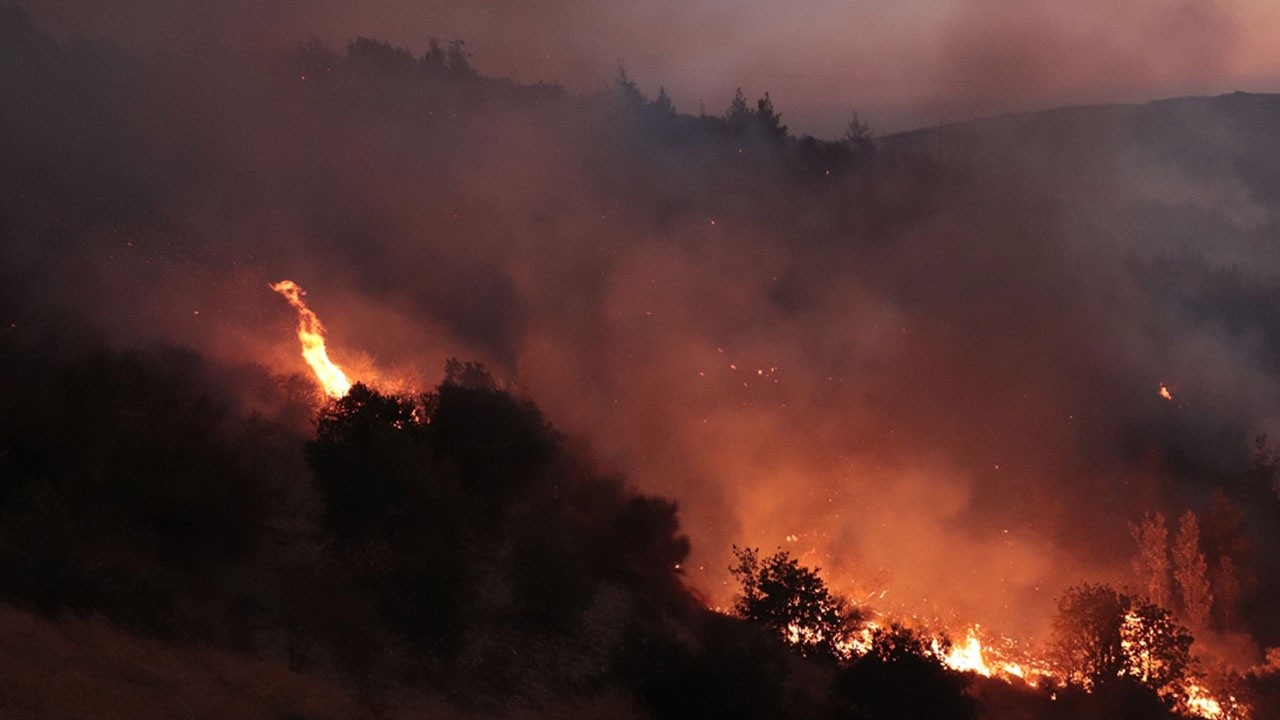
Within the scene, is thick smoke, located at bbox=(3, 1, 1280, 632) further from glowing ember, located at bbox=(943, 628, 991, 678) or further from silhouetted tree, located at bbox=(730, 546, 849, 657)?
silhouetted tree, located at bbox=(730, 546, 849, 657)

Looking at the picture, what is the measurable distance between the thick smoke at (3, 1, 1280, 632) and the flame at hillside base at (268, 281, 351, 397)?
84 cm

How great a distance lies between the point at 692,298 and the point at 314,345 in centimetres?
2779

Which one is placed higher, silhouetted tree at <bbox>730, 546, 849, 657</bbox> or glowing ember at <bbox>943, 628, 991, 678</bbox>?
glowing ember at <bbox>943, 628, 991, 678</bbox>

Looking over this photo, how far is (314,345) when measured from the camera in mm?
43750

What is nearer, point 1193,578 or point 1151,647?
point 1151,647

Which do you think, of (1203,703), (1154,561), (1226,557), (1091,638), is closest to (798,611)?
(1091,638)

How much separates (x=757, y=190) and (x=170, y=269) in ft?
155

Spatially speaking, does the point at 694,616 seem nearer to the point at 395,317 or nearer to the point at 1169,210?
the point at 395,317

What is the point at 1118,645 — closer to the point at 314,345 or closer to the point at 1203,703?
the point at 1203,703

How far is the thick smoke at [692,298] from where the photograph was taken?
48625 mm

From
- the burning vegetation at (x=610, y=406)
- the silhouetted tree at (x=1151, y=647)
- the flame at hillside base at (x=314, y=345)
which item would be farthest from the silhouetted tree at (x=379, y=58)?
the silhouetted tree at (x=1151, y=647)

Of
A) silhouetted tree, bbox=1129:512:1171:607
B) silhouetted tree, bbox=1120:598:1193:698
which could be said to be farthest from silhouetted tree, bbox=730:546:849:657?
silhouetted tree, bbox=1129:512:1171:607

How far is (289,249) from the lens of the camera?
5228cm

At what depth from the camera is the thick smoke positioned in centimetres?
4862
